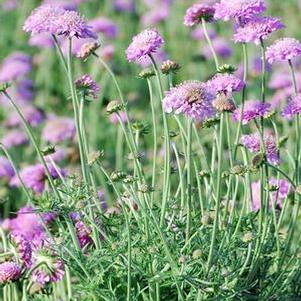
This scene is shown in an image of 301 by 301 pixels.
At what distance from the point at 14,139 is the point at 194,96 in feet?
10.3

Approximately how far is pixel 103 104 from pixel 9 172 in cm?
192

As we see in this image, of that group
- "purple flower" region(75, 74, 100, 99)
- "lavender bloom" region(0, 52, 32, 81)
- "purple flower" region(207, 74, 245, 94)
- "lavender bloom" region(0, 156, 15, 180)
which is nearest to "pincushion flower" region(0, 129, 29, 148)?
"lavender bloom" region(0, 52, 32, 81)

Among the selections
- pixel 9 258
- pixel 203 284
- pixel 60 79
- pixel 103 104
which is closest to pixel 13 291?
pixel 9 258

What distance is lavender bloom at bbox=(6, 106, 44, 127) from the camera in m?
5.70

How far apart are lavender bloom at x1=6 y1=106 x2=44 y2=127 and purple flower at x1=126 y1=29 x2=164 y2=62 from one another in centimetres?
288

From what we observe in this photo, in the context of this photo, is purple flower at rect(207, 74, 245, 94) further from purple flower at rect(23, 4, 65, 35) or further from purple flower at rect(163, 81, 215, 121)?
purple flower at rect(23, 4, 65, 35)

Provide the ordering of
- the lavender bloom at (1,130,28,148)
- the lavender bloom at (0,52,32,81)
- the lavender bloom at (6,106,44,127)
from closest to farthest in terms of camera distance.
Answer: the lavender bloom at (1,130,28,148) → the lavender bloom at (6,106,44,127) → the lavender bloom at (0,52,32,81)

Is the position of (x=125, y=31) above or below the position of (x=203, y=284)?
above

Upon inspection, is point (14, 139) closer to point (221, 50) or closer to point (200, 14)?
point (221, 50)

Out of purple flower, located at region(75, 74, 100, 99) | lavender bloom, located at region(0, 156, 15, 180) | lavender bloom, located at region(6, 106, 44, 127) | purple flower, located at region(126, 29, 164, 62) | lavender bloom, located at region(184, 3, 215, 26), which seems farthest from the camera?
lavender bloom, located at region(6, 106, 44, 127)

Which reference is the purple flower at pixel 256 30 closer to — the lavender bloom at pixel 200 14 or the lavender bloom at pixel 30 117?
the lavender bloom at pixel 200 14

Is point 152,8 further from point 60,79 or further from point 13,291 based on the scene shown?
point 13,291

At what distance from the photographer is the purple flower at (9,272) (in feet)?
8.84

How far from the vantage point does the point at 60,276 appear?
2969mm
